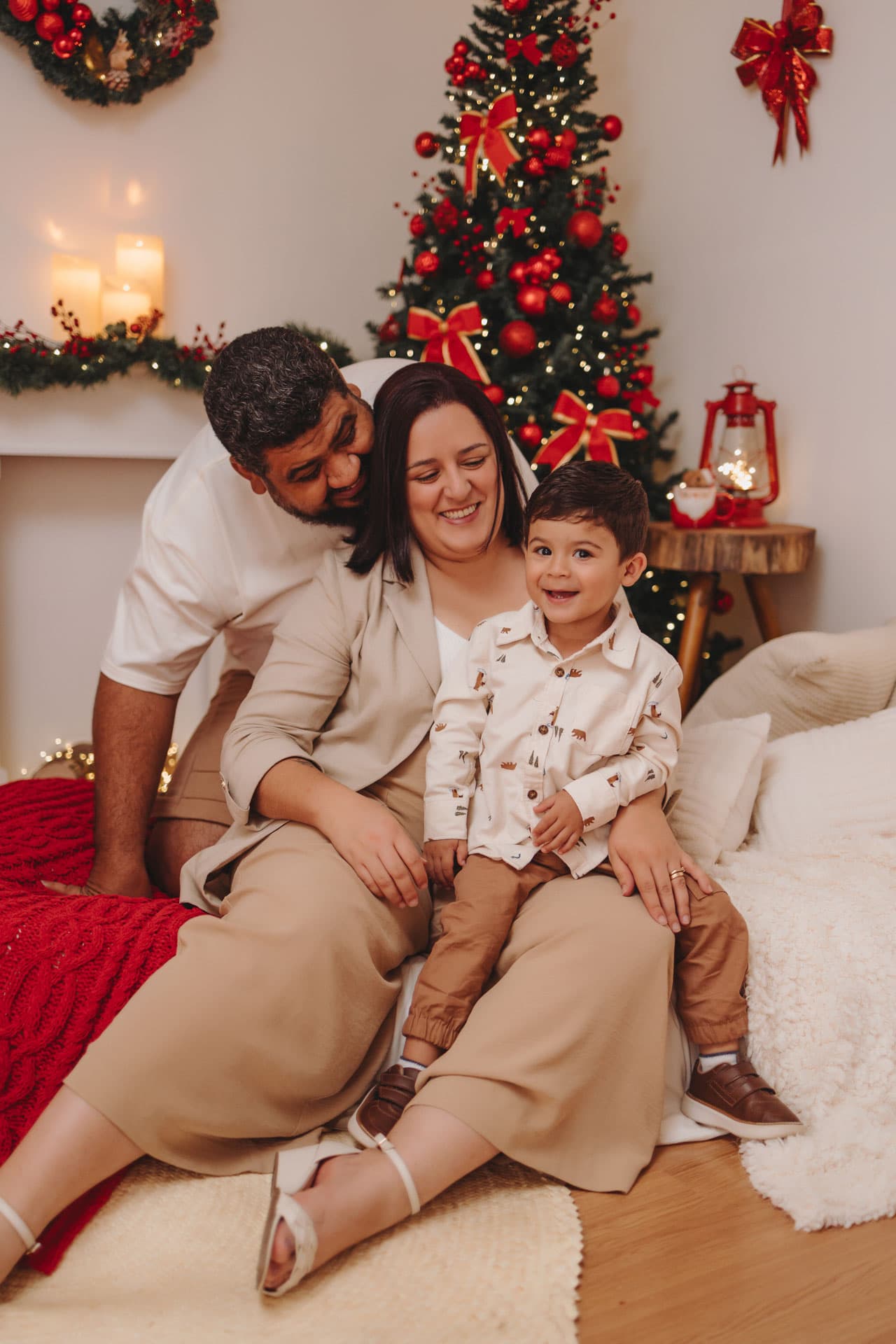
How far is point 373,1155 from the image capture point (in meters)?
1.16

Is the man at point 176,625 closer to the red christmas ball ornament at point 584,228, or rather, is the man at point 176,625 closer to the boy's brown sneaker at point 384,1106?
the boy's brown sneaker at point 384,1106

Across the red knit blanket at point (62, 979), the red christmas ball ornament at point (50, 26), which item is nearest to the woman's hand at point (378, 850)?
the red knit blanket at point (62, 979)

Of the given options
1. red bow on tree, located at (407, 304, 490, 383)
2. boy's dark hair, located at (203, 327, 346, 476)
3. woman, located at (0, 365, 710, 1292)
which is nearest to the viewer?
woman, located at (0, 365, 710, 1292)

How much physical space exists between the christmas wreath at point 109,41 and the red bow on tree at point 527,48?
0.95 meters

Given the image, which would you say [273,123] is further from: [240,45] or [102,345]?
[102,345]

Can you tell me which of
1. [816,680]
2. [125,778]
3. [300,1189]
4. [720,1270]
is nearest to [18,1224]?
[300,1189]

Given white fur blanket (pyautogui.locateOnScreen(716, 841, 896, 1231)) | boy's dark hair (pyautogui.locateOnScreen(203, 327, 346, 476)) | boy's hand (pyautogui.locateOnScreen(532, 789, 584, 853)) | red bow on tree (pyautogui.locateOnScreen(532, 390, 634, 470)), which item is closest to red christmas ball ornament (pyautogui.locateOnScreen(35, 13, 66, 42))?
red bow on tree (pyautogui.locateOnScreen(532, 390, 634, 470))

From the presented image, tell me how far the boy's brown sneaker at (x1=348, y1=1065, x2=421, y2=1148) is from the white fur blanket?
17.5 inches

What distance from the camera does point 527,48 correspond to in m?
2.65

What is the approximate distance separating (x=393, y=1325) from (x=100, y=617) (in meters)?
2.73

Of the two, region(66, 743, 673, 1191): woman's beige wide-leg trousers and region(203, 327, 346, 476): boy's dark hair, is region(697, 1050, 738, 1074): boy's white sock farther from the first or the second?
region(203, 327, 346, 476): boy's dark hair

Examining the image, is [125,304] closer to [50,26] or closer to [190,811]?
[50,26]

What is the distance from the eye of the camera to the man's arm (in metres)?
1.84

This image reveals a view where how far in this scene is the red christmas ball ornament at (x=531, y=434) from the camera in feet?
8.68
